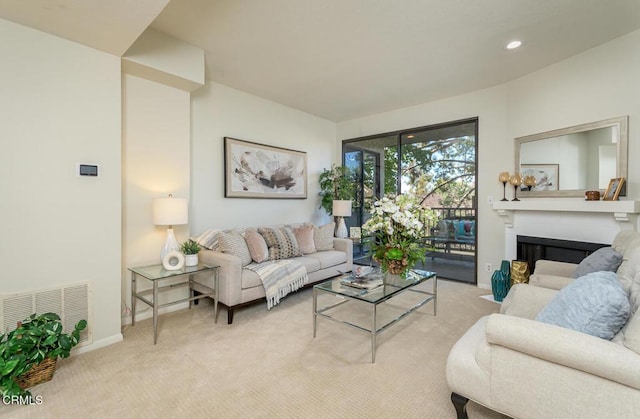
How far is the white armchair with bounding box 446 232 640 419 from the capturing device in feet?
3.63

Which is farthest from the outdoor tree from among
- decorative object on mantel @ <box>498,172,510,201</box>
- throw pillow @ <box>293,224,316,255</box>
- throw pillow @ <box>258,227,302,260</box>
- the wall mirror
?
throw pillow @ <box>258,227,302,260</box>

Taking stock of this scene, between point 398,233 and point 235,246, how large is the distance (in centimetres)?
170

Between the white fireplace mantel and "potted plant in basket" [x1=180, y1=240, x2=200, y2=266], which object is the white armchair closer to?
the white fireplace mantel

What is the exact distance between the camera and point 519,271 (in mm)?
3402

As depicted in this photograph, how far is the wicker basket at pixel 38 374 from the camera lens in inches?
71.4

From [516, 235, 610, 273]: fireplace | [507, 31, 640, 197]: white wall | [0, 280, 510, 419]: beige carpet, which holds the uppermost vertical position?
[507, 31, 640, 197]: white wall

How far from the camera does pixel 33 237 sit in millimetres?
2131

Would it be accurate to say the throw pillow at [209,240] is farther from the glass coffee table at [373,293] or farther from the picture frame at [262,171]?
the glass coffee table at [373,293]

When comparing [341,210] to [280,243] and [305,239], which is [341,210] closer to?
[305,239]

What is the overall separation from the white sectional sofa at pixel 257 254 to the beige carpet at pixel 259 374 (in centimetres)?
29

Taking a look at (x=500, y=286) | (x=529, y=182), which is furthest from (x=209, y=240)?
(x=529, y=182)

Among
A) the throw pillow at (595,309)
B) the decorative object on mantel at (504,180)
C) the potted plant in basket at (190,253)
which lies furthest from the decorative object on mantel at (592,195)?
the potted plant in basket at (190,253)

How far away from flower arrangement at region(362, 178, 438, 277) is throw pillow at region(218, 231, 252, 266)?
4.63 ft

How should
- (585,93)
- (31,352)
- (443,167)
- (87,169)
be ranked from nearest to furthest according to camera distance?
(31,352) < (87,169) < (585,93) < (443,167)
